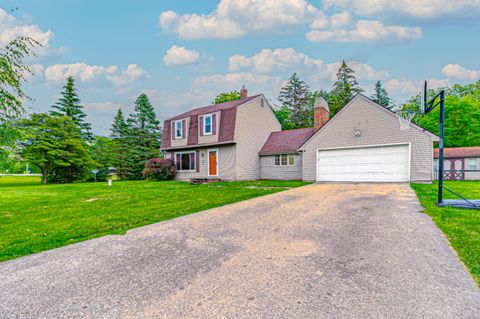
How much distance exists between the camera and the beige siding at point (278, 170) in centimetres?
1692

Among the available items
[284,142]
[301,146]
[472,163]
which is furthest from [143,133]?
[472,163]

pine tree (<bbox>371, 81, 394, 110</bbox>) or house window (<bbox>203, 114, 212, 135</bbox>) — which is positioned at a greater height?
pine tree (<bbox>371, 81, 394, 110</bbox>)

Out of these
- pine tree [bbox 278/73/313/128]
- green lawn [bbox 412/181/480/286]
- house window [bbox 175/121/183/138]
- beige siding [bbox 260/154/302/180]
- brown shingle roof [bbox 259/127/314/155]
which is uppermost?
pine tree [bbox 278/73/313/128]

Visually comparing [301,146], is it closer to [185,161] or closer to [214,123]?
[214,123]

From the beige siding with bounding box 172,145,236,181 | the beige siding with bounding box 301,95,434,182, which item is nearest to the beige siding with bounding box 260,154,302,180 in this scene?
the beige siding with bounding box 301,95,434,182

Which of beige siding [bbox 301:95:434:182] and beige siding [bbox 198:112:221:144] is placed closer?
beige siding [bbox 301:95:434:182]

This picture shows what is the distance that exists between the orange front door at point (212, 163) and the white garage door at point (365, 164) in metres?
7.28

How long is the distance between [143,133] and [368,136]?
24909 mm

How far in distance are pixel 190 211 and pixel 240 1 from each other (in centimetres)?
1391

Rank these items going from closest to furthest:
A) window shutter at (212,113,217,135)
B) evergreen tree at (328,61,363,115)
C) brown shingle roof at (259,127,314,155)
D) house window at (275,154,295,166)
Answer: house window at (275,154,295,166)
brown shingle roof at (259,127,314,155)
window shutter at (212,113,217,135)
evergreen tree at (328,61,363,115)

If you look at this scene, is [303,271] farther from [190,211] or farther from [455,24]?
[455,24]

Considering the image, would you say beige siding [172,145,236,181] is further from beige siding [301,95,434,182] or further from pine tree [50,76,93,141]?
pine tree [50,76,93,141]

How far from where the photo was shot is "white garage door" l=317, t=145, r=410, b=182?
1304cm

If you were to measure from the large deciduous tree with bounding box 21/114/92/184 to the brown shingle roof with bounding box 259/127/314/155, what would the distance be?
18118 millimetres
